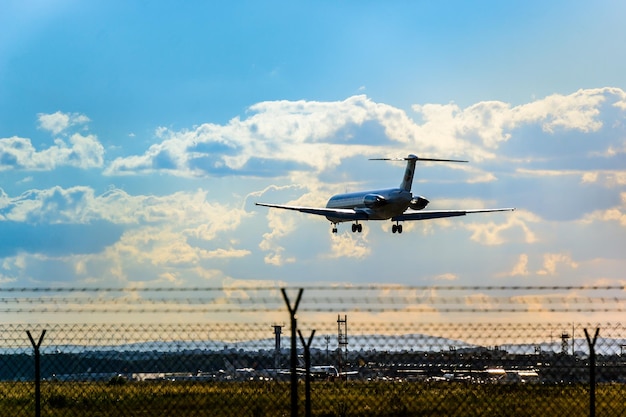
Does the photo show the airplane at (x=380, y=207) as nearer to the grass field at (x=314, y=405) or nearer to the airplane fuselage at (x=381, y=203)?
the airplane fuselage at (x=381, y=203)

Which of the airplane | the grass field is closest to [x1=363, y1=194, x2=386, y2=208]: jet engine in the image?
the airplane

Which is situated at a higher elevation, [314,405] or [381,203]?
[381,203]

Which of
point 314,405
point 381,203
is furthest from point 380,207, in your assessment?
point 314,405

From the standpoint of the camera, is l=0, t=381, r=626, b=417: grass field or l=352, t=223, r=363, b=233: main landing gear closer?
l=0, t=381, r=626, b=417: grass field

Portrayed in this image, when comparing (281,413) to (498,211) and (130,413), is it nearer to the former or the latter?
(130,413)

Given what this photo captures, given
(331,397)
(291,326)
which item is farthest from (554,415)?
(291,326)

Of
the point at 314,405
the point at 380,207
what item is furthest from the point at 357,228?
the point at 314,405

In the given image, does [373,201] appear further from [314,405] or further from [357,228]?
[314,405]

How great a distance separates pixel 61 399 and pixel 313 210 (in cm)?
9422

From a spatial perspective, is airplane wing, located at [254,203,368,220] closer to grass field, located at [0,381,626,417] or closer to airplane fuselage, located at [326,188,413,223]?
airplane fuselage, located at [326,188,413,223]

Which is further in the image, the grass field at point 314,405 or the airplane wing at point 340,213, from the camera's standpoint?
the airplane wing at point 340,213

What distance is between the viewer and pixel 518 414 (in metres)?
27.0

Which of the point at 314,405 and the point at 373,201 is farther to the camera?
the point at 373,201

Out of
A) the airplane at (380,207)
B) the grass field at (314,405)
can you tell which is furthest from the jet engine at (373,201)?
the grass field at (314,405)
